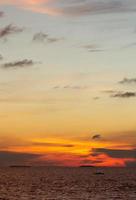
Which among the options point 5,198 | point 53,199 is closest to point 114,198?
point 53,199

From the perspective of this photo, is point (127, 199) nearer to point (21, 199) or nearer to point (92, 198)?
point (92, 198)

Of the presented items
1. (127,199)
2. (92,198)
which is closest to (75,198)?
(92,198)

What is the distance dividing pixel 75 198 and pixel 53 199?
6.55 metres

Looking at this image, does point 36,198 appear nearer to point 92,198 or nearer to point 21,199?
point 21,199

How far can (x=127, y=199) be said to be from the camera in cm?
12375

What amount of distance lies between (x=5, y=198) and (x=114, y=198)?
24406 mm

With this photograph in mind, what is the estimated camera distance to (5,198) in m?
123

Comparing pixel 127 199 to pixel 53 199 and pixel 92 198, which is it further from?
pixel 53 199

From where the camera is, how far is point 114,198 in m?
127

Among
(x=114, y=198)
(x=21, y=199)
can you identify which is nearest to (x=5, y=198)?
(x=21, y=199)

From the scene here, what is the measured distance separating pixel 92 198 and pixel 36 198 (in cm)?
1261

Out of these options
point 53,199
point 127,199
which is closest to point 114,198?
point 127,199

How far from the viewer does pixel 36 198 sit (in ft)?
405

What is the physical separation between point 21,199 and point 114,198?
70.2ft
